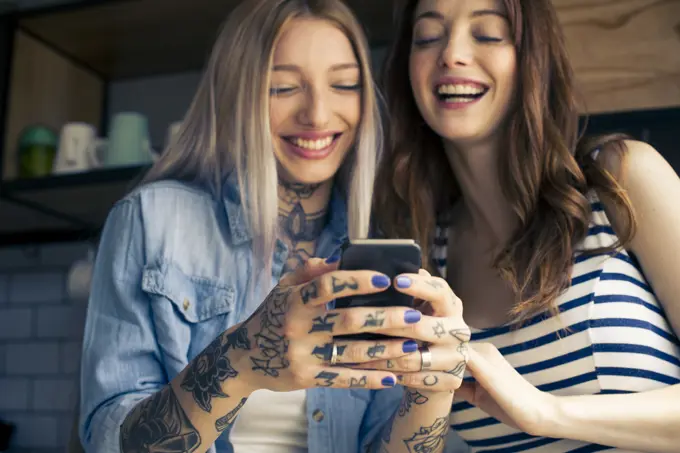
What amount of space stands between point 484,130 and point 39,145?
1207 millimetres

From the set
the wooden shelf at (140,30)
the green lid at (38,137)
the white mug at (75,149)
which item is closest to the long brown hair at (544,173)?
the wooden shelf at (140,30)

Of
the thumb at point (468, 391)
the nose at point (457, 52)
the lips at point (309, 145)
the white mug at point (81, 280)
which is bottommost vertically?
the thumb at point (468, 391)

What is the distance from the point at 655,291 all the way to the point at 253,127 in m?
0.66

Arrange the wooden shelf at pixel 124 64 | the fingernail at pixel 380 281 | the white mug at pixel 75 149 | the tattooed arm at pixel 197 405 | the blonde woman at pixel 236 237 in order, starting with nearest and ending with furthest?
the fingernail at pixel 380 281, the tattooed arm at pixel 197 405, the blonde woman at pixel 236 237, the wooden shelf at pixel 124 64, the white mug at pixel 75 149

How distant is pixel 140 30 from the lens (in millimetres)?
1882

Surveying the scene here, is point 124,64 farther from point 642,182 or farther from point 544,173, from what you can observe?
point 642,182

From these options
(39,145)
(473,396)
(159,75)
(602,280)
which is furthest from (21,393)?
(602,280)

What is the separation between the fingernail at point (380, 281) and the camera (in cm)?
74

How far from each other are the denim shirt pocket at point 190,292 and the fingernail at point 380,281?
424 mm

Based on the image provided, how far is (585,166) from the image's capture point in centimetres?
115

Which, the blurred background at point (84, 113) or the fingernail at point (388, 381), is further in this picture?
the blurred background at point (84, 113)

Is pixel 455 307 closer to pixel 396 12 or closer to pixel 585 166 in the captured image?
pixel 585 166

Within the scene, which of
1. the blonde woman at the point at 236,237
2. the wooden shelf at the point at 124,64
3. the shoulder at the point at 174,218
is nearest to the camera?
the blonde woman at the point at 236,237

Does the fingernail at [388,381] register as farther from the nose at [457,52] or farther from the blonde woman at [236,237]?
the nose at [457,52]
